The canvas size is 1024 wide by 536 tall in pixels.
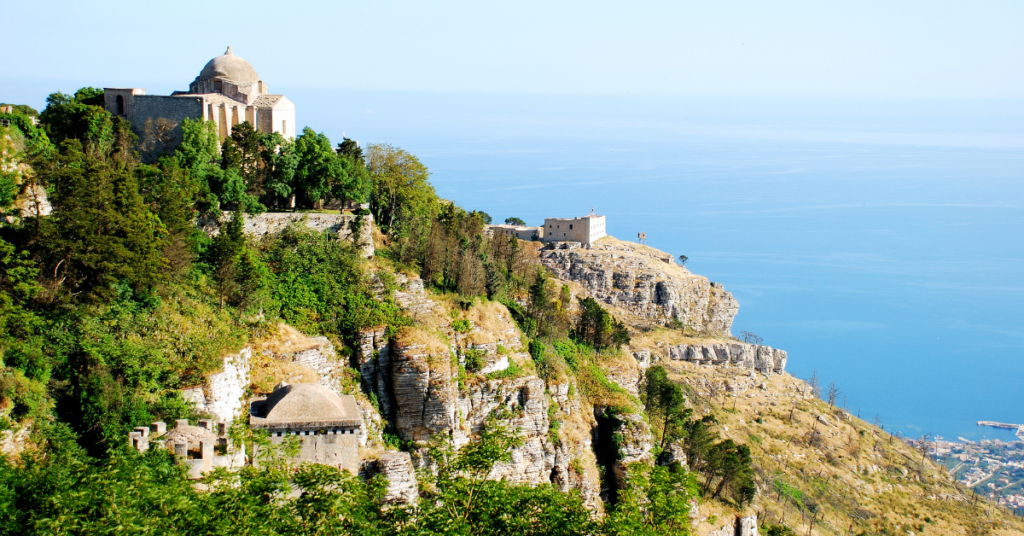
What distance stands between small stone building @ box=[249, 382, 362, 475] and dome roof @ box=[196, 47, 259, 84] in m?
22.9

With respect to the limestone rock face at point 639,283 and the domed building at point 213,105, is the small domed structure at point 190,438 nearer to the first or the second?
the domed building at point 213,105

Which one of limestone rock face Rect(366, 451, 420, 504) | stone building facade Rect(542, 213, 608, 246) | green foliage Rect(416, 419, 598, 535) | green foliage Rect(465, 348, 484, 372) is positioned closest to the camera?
green foliage Rect(416, 419, 598, 535)

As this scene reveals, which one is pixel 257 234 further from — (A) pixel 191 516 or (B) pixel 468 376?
(A) pixel 191 516

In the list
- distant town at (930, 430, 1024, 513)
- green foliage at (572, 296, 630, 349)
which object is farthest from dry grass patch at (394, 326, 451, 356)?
distant town at (930, 430, 1024, 513)

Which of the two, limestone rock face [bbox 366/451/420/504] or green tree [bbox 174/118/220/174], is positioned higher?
green tree [bbox 174/118/220/174]

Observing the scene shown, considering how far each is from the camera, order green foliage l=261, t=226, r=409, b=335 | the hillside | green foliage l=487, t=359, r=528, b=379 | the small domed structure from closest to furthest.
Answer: the hillside < the small domed structure < green foliage l=261, t=226, r=409, b=335 < green foliage l=487, t=359, r=528, b=379

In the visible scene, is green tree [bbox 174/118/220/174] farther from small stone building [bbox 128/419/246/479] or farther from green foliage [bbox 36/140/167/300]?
small stone building [bbox 128/419/246/479]

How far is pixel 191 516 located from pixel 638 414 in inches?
1158

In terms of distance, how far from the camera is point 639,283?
90250mm

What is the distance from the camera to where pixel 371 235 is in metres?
41.1

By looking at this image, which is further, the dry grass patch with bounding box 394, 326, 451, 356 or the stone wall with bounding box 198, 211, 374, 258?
the stone wall with bounding box 198, 211, 374, 258

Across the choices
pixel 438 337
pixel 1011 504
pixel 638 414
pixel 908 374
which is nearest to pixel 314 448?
pixel 438 337

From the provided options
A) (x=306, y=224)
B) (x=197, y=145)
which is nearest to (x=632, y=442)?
(x=306, y=224)

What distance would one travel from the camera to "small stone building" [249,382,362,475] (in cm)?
2808
